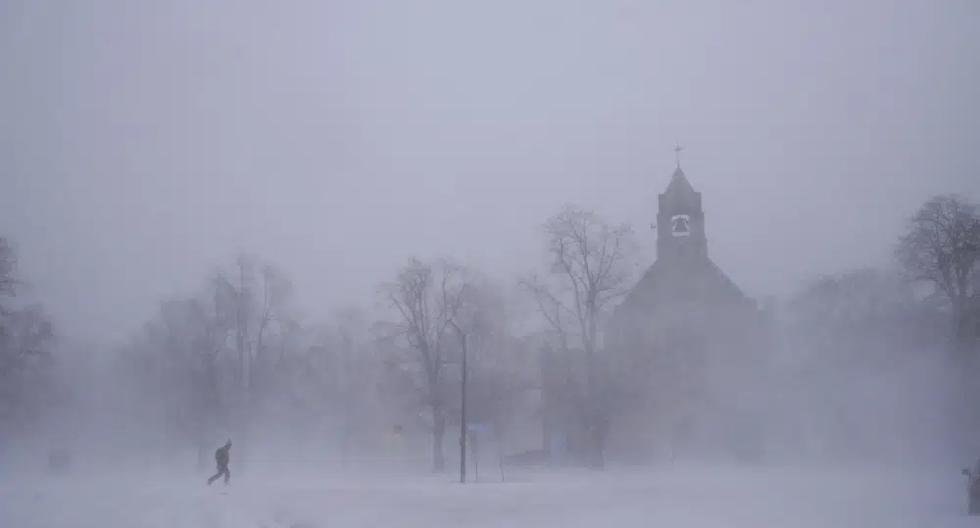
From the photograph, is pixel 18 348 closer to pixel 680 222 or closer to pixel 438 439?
pixel 438 439

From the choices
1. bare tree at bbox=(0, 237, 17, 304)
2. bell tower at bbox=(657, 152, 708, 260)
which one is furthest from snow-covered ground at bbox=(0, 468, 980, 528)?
bell tower at bbox=(657, 152, 708, 260)

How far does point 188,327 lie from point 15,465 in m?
10.0

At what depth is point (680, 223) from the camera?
197 ft

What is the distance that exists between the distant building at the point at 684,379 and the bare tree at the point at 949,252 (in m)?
12.2

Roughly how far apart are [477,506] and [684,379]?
85.6 feet

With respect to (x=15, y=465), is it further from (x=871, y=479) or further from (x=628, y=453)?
(x=871, y=479)

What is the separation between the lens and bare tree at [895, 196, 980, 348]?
119 feet

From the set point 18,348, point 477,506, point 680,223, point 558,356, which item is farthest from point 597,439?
point 18,348

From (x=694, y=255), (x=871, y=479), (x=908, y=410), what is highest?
(x=694, y=255)

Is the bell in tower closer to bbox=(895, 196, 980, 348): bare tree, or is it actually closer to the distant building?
the distant building

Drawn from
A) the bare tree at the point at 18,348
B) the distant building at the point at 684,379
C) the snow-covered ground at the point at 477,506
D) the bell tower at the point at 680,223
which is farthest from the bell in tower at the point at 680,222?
the bare tree at the point at 18,348

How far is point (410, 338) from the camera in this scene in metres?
45.1

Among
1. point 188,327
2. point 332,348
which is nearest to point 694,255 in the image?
point 332,348

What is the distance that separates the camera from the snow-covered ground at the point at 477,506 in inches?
741
